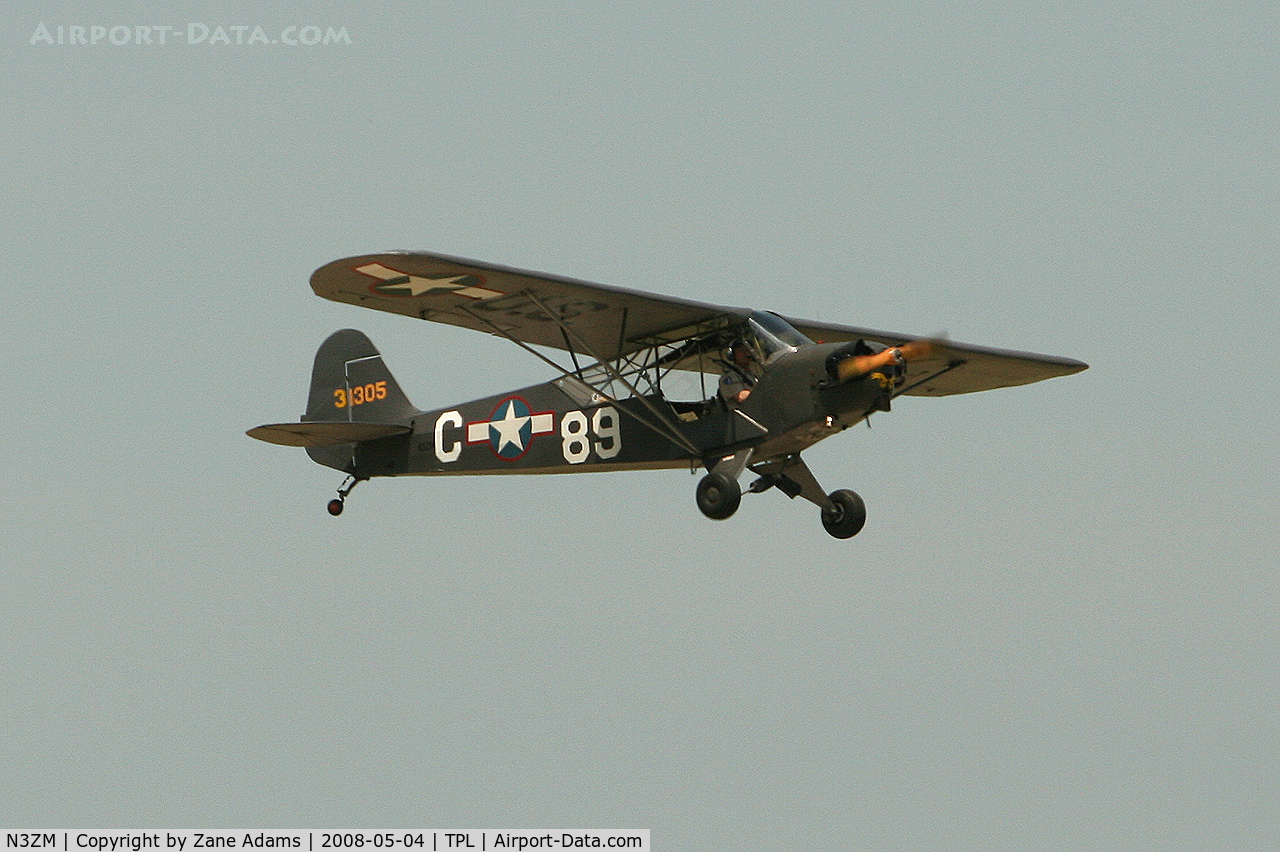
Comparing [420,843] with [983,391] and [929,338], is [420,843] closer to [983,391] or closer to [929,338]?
[929,338]

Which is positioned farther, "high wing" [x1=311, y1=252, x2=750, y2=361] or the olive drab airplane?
the olive drab airplane

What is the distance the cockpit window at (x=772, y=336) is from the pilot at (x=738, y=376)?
0.41 feet

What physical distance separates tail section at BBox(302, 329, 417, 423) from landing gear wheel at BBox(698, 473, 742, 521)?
14.2ft

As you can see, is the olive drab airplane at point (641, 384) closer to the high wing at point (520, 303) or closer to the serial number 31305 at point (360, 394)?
the high wing at point (520, 303)

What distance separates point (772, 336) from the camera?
15.1m

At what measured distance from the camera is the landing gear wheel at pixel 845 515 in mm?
15828

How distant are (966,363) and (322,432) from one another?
6016 mm

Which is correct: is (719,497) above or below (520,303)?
below

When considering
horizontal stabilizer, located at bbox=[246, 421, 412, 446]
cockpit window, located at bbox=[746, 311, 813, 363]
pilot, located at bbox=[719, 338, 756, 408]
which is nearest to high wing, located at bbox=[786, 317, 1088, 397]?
cockpit window, located at bbox=[746, 311, 813, 363]

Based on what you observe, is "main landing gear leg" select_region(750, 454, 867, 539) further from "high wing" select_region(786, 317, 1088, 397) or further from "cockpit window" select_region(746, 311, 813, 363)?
"high wing" select_region(786, 317, 1088, 397)

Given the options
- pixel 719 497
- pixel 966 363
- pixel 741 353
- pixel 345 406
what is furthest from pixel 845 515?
pixel 345 406

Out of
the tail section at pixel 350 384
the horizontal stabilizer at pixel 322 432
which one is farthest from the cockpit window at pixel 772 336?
the tail section at pixel 350 384

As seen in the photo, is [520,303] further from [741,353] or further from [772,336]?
[772,336]

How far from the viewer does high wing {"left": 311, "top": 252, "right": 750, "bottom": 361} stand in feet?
45.4
